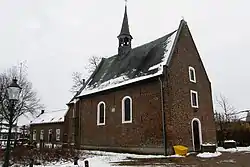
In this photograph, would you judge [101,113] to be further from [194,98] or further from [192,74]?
[192,74]

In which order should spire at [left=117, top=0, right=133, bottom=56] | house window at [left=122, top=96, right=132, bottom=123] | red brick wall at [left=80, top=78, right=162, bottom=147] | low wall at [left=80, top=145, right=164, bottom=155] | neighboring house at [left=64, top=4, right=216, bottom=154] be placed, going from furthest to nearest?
1. spire at [left=117, top=0, right=133, bottom=56]
2. house window at [left=122, top=96, right=132, bottom=123]
3. red brick wall at [left=80, top=78, right=162, bottom=147]
4. neighboring house at [left=64, top=4, right=216, bottom=154]
5. low wall at [left=80, top=145, right=164, bottom=155]

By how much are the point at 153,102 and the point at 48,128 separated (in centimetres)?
3568

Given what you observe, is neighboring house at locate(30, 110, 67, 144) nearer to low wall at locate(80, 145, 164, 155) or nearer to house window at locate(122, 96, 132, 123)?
low wall at locate(80, 145, 164, 155)

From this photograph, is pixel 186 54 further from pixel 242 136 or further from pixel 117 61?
pixel 242 136

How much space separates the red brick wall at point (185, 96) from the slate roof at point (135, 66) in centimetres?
90

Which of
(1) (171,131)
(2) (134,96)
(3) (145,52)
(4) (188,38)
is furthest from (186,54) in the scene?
(1) (171,131)

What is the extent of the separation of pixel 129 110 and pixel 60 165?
10412 millimetres

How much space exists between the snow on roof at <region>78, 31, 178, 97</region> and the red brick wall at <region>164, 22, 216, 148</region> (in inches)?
27.9

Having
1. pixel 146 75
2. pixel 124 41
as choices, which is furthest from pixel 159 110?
pixel 124 41

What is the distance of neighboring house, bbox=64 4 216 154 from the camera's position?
2092 cm

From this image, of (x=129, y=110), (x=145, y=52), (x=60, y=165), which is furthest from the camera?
(x=145, y=52)

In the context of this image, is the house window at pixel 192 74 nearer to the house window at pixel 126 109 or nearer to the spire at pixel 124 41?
the house window at pixel 126 109

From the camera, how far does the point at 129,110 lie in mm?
23688

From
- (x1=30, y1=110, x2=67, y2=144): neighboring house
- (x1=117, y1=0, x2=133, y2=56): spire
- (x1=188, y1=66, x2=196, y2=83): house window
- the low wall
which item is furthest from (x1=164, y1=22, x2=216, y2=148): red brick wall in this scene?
(x1=30, y1=110, x2=67, y2=144): neighboring house
